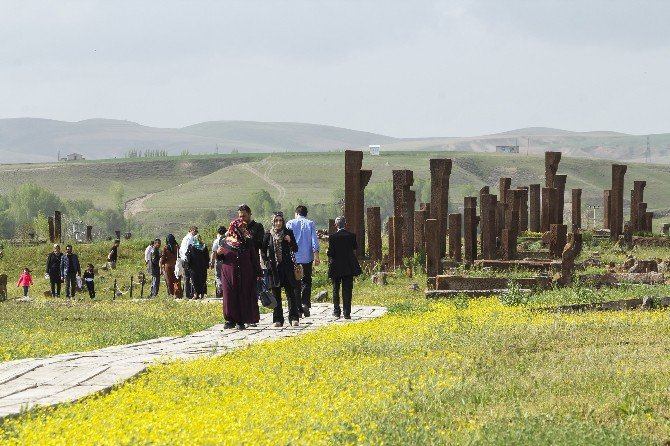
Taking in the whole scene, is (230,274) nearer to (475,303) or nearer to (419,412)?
(475,303)

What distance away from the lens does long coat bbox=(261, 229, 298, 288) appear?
1881 cm

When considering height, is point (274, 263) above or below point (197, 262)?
above

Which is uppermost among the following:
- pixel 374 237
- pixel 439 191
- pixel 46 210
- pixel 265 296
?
pixel 439 191

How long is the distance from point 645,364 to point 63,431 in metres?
5.95

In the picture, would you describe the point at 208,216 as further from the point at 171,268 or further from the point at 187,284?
the point at 187,284

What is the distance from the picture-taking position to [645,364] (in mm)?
11805

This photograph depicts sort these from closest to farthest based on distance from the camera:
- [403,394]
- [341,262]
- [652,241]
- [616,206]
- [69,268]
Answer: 1. [403,394]
2. [341,262]
3. [69,268]
4. [652,241]
5. [616,206]

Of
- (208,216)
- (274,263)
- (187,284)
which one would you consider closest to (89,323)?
(274,263)

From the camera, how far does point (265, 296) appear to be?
18094mm

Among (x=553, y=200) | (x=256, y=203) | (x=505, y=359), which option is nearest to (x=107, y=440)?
(x=505, y=359)

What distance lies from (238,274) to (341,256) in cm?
281

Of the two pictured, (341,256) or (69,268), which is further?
(69,268)

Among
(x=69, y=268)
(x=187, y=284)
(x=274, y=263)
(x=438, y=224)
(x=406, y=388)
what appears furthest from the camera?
(x=69, y=268)

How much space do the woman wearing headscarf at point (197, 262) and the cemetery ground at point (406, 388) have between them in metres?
9.77
